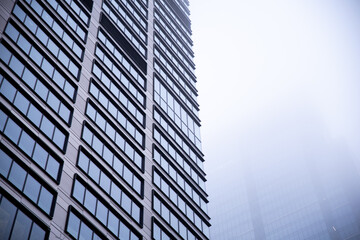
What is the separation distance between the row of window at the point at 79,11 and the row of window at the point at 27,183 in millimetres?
23817

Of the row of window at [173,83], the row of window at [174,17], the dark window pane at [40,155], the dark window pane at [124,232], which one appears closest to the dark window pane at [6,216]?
the dark window pane at [40,155]

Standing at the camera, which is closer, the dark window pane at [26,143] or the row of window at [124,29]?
the dark window pane at [26,143]

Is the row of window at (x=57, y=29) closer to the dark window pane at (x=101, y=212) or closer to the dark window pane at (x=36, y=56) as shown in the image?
the dark window pane at (x=36, y=56)

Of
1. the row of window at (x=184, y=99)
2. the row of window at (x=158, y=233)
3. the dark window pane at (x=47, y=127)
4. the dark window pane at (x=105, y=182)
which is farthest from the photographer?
the row of window at (x=184, y=99)

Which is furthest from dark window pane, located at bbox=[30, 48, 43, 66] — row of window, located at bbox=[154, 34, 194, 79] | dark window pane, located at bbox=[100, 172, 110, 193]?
row of window, located at bbox=[154, 34, 194, 79]

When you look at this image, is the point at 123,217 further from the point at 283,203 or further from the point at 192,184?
the point at 283,203

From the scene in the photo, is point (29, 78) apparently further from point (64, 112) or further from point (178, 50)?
point (178, 50)

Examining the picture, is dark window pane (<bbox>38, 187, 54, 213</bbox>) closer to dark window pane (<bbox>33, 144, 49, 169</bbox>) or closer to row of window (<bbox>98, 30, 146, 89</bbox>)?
dark window pane (<bbox>33, 144, 49, 169</bbox>)

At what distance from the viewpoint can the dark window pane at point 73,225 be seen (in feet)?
118

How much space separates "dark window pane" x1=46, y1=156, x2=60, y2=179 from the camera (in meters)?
37.7

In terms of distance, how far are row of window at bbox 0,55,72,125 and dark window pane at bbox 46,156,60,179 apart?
478 cm

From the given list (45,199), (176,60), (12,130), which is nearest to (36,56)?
(12,130)

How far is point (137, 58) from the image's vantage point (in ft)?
200

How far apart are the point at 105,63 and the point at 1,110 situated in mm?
18052
